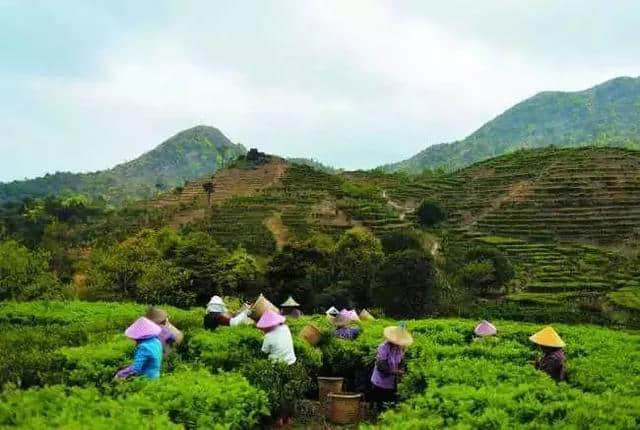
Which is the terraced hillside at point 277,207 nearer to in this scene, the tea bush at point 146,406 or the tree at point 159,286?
the tree at point 159,286

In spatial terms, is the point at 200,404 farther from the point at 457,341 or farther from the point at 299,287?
the point at 299,287

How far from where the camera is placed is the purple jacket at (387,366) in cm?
1040

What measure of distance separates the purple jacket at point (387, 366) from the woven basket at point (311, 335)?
7.13 ft

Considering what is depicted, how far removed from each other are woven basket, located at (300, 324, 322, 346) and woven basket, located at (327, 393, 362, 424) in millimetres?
2613

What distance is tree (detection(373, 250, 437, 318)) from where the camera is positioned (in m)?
33.4

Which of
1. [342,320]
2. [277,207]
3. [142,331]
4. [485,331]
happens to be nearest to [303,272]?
[342,320]

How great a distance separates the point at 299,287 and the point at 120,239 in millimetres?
30069

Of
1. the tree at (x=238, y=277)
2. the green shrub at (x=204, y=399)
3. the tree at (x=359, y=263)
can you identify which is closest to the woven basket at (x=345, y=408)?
the green shrub at (x=204, y=399)

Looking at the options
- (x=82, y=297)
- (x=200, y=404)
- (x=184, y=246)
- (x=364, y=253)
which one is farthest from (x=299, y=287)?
(x=200, y=404)

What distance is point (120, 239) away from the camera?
6475cm

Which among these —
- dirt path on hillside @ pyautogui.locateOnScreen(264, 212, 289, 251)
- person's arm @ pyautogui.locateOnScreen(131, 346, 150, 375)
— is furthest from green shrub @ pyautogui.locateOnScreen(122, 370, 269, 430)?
dirt path on hillside @ pyautogui.locateOnScreen(264, 212, 289, 251)

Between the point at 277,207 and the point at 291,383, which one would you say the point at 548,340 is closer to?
the point at 291,383

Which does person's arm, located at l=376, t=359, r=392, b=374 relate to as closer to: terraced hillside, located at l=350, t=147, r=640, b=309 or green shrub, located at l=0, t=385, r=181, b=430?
green shrub, located at l=0, t=385, r=181, b=430

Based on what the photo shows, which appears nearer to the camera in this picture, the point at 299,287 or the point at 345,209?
the point at 299,287
